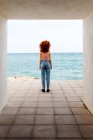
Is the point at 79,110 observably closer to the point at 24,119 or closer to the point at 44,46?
the point at 24,119

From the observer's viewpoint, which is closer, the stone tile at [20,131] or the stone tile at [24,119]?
the stone tile at [20,131]

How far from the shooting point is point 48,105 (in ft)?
20.4

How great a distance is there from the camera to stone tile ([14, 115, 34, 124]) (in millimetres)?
4848

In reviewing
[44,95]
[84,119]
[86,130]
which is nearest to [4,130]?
[86,130]

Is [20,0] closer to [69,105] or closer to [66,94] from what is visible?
[69,105]

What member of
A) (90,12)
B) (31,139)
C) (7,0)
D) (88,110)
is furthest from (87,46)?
(31,139)

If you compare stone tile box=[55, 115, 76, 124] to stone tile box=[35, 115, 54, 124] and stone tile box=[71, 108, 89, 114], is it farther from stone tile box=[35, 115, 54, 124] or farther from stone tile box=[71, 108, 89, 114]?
stone tile box=[71, 108, 89, 114]

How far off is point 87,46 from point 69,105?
4.78ft

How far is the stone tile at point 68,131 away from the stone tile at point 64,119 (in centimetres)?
24

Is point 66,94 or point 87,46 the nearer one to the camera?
point 87,46

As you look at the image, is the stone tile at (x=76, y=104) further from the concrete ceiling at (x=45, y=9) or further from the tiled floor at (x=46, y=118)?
the concrete ceiling at (x=45, y=9)

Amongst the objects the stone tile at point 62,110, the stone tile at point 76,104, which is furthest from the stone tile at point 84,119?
the stone tile at point 76,104

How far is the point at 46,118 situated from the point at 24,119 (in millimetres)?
431

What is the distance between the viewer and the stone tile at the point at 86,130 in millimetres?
4148
